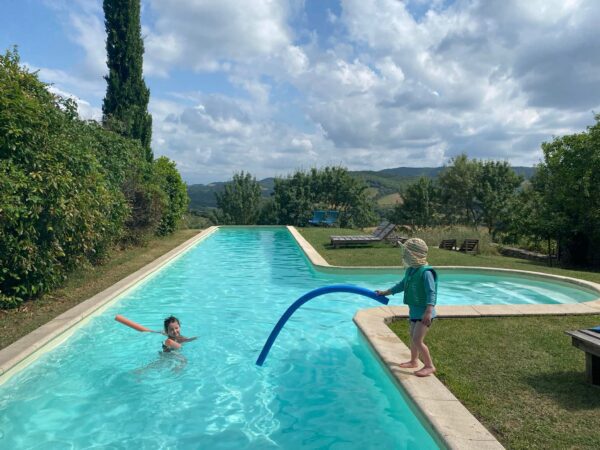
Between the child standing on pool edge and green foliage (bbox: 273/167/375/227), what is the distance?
30166mm

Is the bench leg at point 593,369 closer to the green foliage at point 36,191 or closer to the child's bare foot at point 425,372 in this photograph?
the child's bare foot at point 425,372

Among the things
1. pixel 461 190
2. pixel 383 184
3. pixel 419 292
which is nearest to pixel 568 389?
pixel 419 292

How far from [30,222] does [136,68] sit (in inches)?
771

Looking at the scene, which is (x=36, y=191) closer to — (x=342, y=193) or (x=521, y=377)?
(x=521, y=377)

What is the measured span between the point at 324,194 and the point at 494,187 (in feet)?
48.1

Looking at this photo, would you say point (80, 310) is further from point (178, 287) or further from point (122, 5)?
point (122, 5)

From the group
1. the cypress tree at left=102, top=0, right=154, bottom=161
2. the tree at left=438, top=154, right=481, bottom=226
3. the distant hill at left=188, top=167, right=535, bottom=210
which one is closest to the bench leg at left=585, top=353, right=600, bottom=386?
the cypress tree at left=102, top=0, right=154, bottom=161

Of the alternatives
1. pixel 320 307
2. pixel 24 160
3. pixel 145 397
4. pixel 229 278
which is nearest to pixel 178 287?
pixel 229 278

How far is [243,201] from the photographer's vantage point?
41.1 m

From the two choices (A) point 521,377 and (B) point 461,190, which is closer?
(A) point 521,377

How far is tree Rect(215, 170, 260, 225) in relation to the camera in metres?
40.9

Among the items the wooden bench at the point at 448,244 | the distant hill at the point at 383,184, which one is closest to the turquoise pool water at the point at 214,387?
the wooden bench at the point at 448,244

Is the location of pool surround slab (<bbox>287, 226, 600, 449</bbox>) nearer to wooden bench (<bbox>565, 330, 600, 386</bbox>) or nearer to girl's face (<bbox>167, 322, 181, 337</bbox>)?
wooden bench (<bbox>565, 330, 600, 386</bbox>)

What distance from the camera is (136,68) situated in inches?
945
